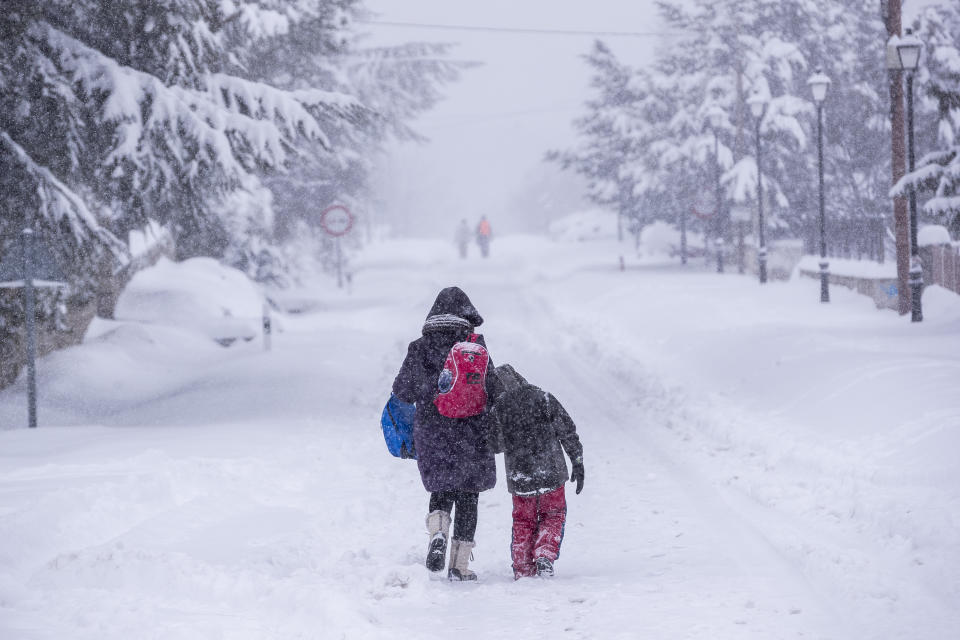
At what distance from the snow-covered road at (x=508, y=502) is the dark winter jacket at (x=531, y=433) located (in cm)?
60

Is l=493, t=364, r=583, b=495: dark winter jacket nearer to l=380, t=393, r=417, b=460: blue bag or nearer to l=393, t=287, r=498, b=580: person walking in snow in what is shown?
l=393, t=287, r=498, b=580: person walking in snow

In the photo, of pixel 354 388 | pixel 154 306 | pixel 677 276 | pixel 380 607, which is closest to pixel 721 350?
pixel 354 388

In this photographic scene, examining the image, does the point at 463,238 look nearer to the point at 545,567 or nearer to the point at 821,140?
the point at 821,140

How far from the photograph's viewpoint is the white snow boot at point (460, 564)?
5875mm

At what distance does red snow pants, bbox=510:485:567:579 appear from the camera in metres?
5.90

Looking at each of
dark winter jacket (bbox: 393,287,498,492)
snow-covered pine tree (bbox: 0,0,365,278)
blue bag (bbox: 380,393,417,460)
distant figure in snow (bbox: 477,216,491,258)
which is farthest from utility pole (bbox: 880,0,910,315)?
distant figure in snow (bbox: 477,216,491,258)

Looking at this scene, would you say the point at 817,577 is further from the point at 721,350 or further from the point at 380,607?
the point at 721,350

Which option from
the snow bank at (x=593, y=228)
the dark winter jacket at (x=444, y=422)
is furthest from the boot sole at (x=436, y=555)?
the snow bank at (x=593, y=228)

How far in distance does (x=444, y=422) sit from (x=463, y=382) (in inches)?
12.4

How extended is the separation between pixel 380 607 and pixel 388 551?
131 centimetres

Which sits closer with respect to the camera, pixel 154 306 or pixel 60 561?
pixel 60 561

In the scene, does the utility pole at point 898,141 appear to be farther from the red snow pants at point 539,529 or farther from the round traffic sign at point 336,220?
the red snow pants at point 539,529

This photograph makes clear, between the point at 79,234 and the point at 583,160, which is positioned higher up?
the point at 583,160

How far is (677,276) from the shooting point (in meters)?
31.6
